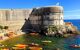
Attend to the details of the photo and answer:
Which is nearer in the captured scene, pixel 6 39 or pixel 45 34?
pixel 6 39

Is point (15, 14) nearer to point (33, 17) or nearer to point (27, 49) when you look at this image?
point (33, 17)

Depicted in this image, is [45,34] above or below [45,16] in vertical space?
below

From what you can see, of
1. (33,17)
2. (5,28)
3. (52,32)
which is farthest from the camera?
(33,17)

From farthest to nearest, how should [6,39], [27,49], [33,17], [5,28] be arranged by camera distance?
[33,17] → [5,28] → [6,39] → [27,49]

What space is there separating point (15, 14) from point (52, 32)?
47.6ft

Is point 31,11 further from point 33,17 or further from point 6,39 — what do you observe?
point 6,39

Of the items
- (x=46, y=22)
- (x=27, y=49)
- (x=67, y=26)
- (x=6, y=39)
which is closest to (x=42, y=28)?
(x=46, y=22)

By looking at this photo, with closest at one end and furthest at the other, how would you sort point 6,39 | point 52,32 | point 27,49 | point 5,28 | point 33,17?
point 27,49 → point 6,39 → point 52,32 → point 5,28 → point 33,17

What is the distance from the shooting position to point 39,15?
71.2 m

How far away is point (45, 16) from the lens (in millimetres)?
68812

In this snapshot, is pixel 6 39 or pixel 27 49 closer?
pixel 27 49

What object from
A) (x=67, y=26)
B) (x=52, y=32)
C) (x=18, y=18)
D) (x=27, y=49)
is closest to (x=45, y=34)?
(x=52, y=32)

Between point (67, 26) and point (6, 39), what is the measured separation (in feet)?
69.9

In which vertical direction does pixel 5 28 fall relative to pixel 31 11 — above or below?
below
